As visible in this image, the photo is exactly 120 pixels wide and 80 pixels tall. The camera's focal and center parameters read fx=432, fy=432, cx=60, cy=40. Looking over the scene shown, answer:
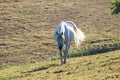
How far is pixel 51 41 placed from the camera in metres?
41.4

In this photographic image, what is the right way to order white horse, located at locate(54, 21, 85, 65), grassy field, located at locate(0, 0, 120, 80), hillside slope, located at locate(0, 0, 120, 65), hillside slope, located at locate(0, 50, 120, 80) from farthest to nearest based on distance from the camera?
hillside slope, located at locate(0, 0, 120, 65) < white horse, located at locate(54, 21, 85, 65) < grassy field, located at locate(0, 0, 120, 80) < hillside slope, located at locate(0, 50, 120, 80)

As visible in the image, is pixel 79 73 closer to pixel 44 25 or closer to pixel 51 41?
pixel 51 41

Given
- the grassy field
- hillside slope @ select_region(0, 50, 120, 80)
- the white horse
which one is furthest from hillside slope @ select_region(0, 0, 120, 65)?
hillside slope @ select_region(0, 50, 120, 80)

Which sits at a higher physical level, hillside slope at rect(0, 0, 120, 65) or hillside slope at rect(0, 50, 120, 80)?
hillside slope at rect(0, 0, 120, 65)

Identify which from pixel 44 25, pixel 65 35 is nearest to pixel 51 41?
pixel 44 25

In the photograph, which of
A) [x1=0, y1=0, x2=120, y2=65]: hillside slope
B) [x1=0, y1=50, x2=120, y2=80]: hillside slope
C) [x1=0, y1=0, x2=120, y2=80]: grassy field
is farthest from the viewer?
[x1=0, y1=0, x2=120, y2=65]: hillside slope

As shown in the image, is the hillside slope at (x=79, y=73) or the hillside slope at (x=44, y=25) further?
the hillside slope at (x=44, y=25)

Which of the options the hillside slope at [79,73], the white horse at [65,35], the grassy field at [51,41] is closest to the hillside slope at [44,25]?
the grassy field at [51,41]

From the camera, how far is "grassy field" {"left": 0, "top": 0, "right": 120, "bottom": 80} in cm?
2377

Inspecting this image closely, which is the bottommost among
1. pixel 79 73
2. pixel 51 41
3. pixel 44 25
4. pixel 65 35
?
pixel 79 73

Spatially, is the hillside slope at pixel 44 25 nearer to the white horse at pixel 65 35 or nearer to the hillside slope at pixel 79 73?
the white horse at pixel 65 35

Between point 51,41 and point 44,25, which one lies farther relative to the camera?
point 44,25

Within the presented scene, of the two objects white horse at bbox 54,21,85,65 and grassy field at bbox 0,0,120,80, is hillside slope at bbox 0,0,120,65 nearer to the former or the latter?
grassy field at bbox 0,0,120,80

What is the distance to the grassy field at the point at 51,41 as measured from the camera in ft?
78.0
